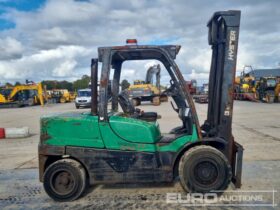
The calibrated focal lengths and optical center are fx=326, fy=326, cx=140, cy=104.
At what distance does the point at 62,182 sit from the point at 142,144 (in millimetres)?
1424

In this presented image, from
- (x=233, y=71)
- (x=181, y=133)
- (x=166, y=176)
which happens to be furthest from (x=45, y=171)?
(x=233, y=71)

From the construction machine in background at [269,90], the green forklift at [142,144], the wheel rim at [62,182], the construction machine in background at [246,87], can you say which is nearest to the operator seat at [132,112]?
the green forklift at [142,144]

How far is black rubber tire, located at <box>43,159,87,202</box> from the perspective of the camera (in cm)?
513

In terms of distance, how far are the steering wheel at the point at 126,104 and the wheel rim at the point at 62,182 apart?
1595 mm

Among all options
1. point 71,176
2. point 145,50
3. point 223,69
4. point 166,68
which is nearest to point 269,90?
point 223,69

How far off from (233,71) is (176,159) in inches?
64.7

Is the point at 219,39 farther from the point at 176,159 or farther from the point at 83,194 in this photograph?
the point at 83,194

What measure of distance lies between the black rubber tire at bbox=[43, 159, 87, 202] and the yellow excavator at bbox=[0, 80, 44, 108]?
36282mm

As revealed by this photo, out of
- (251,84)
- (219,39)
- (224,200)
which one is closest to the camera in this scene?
(224,200)

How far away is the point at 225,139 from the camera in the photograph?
5.21 metres

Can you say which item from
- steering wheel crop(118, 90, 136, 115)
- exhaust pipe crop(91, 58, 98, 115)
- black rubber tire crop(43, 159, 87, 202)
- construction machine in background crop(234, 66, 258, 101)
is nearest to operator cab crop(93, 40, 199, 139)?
exhaust pipe crop(91, 58, 98, 115)

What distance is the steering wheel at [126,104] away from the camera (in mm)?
6047

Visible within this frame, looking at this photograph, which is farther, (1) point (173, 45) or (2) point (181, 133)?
(2) point (181, 133)

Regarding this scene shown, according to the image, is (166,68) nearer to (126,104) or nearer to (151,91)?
(126,104)
